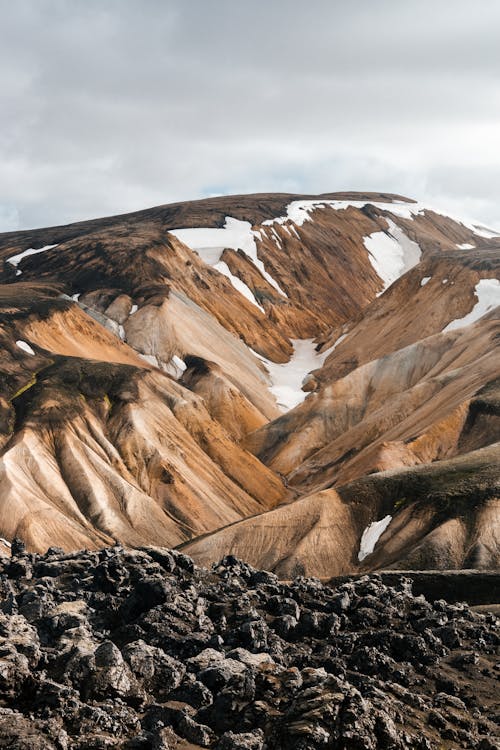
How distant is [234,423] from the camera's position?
146 metres

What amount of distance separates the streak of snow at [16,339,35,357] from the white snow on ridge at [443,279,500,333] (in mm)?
81415

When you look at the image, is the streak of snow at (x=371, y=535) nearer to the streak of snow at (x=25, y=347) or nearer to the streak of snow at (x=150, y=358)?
the streak of snow at (x=25, y=347)

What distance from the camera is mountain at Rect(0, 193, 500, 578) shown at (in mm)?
82938

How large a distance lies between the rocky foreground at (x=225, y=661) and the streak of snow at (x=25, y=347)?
8444 centimetres

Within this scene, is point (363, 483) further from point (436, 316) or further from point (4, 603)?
point (436, 316)

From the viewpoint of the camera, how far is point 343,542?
272 ft

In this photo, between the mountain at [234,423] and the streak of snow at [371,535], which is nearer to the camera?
the streak of snow at [371,535]

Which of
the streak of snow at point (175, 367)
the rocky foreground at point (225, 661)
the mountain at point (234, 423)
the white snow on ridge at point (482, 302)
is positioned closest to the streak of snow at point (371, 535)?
the mountain at point (234, 423)

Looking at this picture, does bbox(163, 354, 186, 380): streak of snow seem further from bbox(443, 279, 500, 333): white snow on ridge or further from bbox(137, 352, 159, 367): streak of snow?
bbox(443, 279, 500, 333): white snow on ridge

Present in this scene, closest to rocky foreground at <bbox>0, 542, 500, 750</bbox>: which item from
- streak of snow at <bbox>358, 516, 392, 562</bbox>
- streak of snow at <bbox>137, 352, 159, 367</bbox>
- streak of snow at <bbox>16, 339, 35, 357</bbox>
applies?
streak of snow at <bbox>358, 516, 392, 562</bbox>

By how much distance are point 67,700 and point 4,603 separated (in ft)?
41.5

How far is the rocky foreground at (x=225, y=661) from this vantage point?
25.7 metres

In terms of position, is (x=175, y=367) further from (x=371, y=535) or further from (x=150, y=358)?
(x=371, y=535)

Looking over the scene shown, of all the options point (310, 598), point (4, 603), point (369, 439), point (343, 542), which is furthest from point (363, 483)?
point (4, 603)
